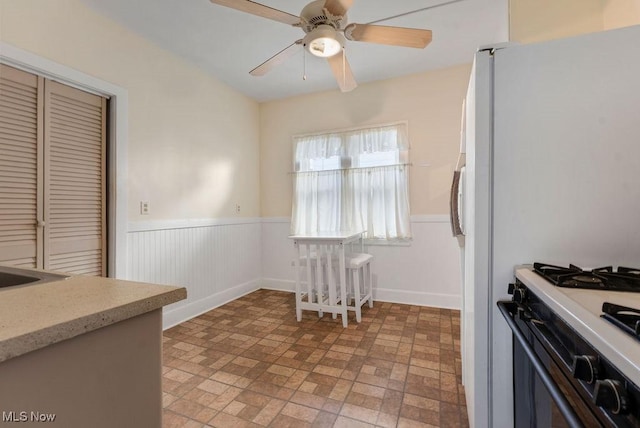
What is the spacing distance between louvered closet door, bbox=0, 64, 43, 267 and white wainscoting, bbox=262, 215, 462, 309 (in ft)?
9.44

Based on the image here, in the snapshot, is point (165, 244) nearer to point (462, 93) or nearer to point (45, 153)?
point (45, 153)

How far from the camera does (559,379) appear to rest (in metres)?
0.59

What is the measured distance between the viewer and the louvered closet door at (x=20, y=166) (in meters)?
1.71

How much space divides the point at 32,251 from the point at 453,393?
2.70 m

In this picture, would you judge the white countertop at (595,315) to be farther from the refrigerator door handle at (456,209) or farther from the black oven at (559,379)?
the refrigerator door handle at (456,209)

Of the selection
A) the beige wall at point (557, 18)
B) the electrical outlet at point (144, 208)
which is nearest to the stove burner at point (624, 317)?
the beige wall at point (557, 18)

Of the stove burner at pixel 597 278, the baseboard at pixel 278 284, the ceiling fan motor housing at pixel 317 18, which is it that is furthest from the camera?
the baseboard at pixel 278 284

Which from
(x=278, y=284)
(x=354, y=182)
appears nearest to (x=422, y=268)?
(x=354, y=182)

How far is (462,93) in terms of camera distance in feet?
9.74

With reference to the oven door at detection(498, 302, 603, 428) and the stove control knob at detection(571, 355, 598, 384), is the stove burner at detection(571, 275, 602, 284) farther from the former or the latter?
the stove control knob at detection(571, 355, 598, 384)

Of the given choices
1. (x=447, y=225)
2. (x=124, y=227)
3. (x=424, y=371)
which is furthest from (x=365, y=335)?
(x=124, y=227)

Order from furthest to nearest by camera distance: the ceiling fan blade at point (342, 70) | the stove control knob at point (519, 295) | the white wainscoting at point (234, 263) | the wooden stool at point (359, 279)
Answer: the wooden stool at point (359, 279) < the white wainscoting at point (234, 263) < the ceiling fan blade at point (342, 70) < the stove control knob at point (519, 295)

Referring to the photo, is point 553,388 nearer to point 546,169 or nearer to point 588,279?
point 588,279

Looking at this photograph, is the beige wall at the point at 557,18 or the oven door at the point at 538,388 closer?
the oven door at the point at 538,388
